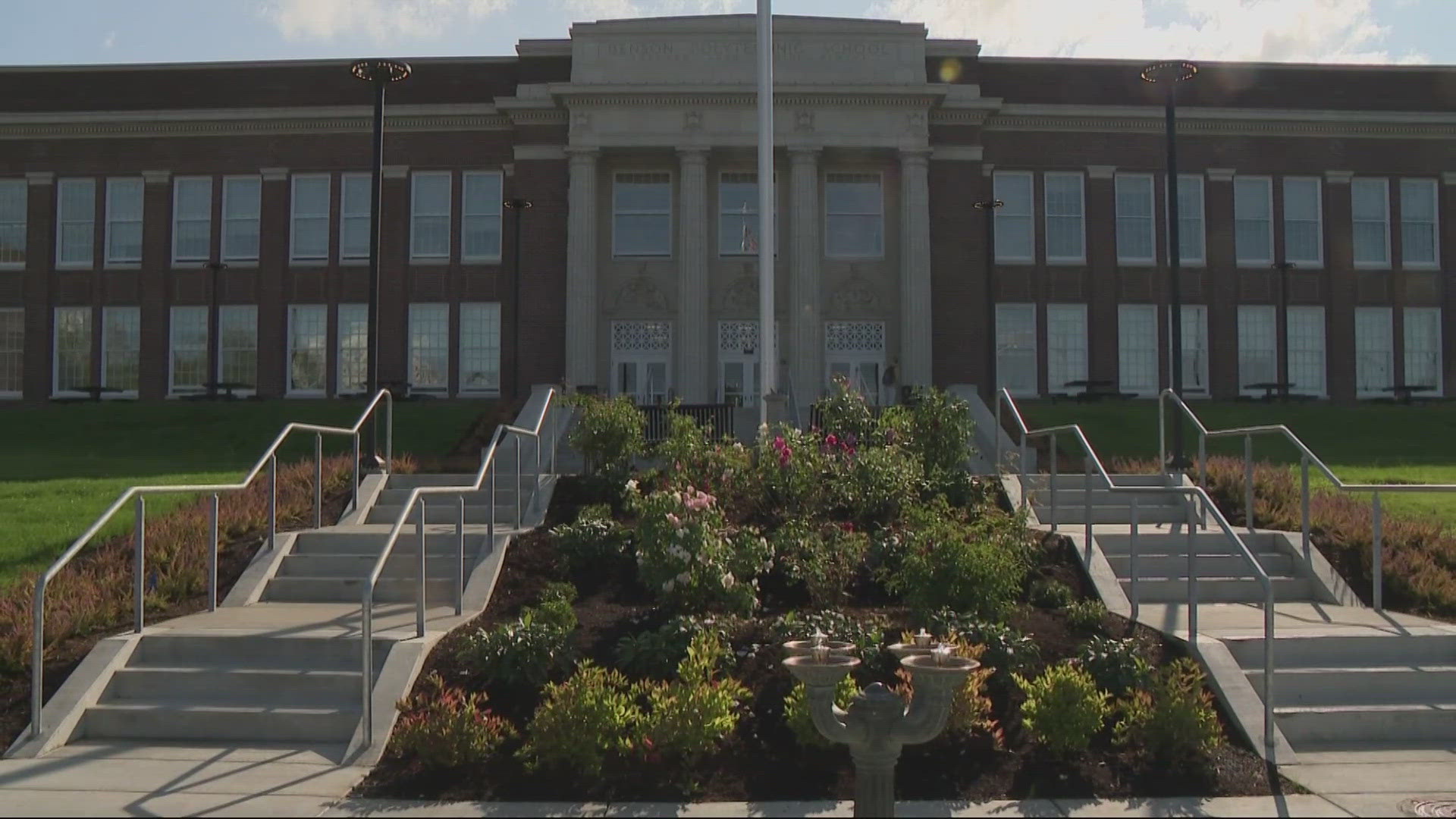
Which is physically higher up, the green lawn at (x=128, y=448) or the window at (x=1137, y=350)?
the window at (x=1137, y=350)

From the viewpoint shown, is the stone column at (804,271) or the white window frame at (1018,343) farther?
the white window frame at (1018,343)

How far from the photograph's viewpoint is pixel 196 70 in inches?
1506

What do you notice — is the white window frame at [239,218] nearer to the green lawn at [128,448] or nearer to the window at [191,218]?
the window at [191,218]

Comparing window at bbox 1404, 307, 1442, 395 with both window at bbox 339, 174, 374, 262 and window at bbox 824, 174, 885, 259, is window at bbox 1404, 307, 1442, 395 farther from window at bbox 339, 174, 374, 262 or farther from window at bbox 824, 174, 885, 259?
window at bbox 339, 174, 374, 262

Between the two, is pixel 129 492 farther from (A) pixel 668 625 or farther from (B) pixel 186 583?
(A) pixel 668 625

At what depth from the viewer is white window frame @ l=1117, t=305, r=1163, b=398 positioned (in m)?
36.4

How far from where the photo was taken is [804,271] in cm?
3412

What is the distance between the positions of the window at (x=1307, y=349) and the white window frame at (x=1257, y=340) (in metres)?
0.46

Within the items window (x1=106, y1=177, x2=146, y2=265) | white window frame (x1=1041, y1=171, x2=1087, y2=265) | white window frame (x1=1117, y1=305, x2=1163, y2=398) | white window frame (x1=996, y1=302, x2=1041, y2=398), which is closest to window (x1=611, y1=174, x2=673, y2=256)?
white window frame (x1=996, y1=302, x2=1041, y2=398)

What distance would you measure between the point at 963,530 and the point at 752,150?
25.7 meters

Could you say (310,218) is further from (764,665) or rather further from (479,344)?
(764,665)

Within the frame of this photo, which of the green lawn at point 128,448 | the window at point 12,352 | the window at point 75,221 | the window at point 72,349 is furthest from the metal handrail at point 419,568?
the window at point 12,352

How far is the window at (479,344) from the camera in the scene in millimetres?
36094

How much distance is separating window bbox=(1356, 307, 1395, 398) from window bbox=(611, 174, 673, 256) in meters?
21.2
